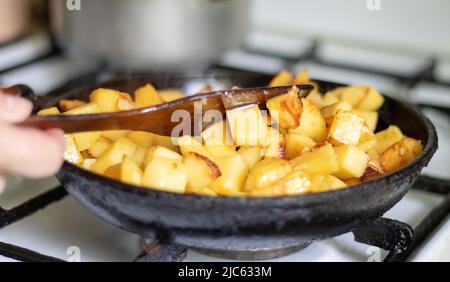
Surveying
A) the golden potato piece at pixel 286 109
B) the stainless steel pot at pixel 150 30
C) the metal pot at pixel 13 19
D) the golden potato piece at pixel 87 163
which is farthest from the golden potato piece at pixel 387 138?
the metal pot at pixel 13 19

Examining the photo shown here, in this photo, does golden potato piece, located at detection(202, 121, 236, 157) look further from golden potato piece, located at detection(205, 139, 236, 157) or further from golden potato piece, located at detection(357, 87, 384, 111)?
golden potato piece, located at detection(357, 87, 384, 111)

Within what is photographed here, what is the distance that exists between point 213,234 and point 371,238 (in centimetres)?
23

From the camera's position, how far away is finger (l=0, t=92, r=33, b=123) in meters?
0.58

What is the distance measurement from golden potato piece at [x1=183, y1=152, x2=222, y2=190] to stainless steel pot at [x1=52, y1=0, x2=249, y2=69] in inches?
21.2

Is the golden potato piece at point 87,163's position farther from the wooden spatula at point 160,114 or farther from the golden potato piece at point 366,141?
the golden potato piece at point 366,141

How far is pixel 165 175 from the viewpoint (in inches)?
25.7

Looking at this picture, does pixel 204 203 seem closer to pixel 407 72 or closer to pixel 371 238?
pixel 371 238

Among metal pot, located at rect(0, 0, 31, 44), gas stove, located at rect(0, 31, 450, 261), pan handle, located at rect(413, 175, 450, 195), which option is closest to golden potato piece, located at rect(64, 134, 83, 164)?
gas stove, located at rect(0, 31, 450, 261)

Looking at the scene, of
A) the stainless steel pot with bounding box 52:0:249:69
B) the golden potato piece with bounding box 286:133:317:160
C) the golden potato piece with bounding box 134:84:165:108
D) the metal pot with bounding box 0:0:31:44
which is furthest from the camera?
the metal pot with bounding box 0:0:31:44

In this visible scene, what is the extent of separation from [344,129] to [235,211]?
0.76ft

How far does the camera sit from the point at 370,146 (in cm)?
80

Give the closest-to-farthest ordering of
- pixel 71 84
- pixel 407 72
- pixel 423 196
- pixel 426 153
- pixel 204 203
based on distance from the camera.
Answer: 1. pixel 204 203
2. pixel 426 153
3. pixel 423 196
4. pixel 71 84
5. pixel 407 72

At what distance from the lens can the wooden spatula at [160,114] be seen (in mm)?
630
